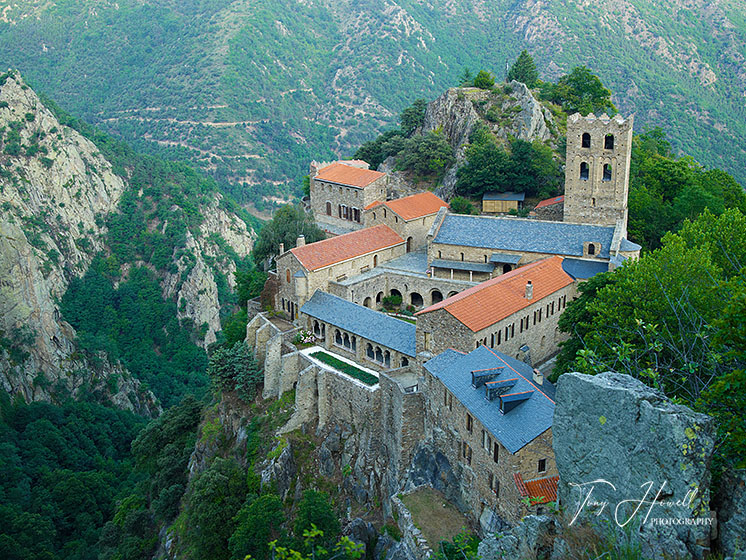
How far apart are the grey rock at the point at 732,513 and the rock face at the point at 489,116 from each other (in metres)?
54.3

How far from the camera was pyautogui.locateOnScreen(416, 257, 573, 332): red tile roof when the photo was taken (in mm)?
38594

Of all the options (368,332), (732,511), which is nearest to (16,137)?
(368,332)

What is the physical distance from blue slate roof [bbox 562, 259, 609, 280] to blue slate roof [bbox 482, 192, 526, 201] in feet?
52.9

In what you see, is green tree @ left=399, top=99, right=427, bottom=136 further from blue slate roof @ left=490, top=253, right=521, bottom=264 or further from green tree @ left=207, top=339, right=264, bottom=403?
green tree @ left=207, top=339, right=264, bottom=403

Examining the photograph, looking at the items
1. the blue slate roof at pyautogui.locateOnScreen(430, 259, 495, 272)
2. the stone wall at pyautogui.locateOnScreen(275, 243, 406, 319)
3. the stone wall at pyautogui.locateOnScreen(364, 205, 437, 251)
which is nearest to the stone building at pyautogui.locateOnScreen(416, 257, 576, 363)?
the blue slate roof at pyautogui.locateOnScreen(430, 259, 495, 272)

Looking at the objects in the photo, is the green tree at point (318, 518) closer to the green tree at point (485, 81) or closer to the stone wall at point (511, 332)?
the stone wall at point (511, 332)

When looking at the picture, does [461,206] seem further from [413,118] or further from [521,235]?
[413,118]

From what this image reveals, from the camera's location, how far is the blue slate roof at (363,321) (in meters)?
42.9

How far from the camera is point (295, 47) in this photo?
199m

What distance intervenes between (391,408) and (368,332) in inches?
273

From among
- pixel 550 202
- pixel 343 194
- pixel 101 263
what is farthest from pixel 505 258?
pixel 101 263

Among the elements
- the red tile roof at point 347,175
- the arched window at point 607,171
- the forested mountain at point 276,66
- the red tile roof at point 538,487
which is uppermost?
the forested mountain at point 276,66

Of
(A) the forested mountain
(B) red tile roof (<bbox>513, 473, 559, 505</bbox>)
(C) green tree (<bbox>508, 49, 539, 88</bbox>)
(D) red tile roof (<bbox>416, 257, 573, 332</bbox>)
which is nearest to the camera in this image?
(B) red tile roof (<bbox>513, 473, 559, 505</bbox>)

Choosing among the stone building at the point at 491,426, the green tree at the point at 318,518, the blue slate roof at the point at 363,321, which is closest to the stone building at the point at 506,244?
the blue slate roof at the point at 363,321
